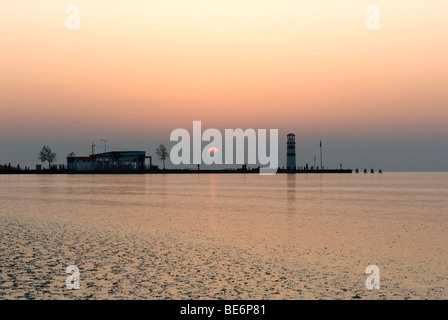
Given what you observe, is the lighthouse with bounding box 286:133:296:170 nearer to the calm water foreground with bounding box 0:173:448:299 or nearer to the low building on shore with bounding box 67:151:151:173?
the low building on shore with bounding box 67:151:151:173

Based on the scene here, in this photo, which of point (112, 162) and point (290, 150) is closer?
point (112, 162)

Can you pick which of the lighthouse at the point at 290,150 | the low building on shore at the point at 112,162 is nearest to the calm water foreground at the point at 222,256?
the low building on shore at the point at 112,162

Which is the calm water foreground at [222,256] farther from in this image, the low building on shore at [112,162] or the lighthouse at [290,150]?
the lighthouse at [290,150]

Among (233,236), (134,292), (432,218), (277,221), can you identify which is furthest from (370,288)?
(432,218)

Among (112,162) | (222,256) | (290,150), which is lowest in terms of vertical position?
(222,256)

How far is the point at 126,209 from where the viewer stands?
35.0 m

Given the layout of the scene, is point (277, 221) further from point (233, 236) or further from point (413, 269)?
point (413, 269)

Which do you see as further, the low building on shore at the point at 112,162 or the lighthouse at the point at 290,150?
the lighthouse at the point at 290,150

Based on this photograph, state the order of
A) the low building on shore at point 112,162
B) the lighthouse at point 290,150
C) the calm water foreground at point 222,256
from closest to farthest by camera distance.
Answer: the calm water foreground at point 222,256 < the low building on shore at point 112,162 < the lighthouse at point 290,150

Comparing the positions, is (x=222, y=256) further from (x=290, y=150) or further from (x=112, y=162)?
(x=290, y=150)

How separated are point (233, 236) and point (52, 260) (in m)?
8.14

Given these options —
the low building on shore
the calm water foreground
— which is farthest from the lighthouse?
the calm water foreground

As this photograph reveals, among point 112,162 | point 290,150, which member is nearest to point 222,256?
point 112,162

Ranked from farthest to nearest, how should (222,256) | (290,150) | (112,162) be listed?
(290,150) < (112,162) < (222,256)
